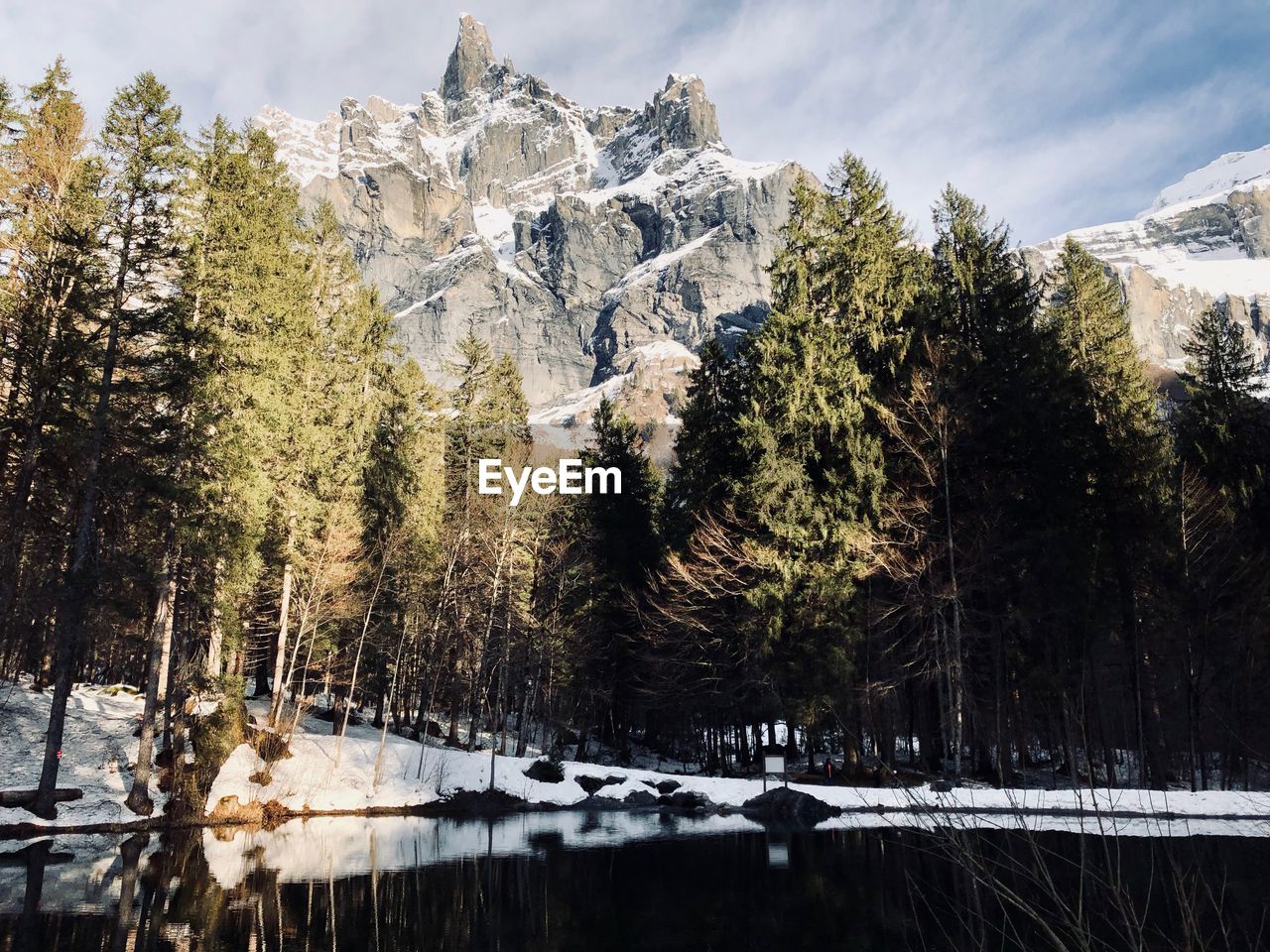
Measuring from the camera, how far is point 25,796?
728 inches

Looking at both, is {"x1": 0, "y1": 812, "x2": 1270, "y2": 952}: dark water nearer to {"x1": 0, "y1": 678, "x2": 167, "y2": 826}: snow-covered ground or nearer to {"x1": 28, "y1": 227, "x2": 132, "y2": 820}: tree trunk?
{"x1": 0, "y1": 678, "x2": 167, "y2": 826}: snow-covered ground

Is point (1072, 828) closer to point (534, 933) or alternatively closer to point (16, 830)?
point (534, 933)

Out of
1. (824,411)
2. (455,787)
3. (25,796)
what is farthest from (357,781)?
(824,411)

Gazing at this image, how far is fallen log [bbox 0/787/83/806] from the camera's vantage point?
18.3m

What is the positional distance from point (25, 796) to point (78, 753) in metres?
4.11

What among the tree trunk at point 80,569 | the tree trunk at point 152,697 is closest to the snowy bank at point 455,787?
the tree trunk at point 152,697

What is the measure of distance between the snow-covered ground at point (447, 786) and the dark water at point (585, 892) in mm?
2012

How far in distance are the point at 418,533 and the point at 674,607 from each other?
1108 centimetres

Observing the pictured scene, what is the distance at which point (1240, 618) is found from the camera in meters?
24.6

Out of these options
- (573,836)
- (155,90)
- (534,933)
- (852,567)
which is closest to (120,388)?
(155,90)

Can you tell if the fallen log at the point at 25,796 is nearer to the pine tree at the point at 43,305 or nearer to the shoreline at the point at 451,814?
the shoreline at the point at 451,814

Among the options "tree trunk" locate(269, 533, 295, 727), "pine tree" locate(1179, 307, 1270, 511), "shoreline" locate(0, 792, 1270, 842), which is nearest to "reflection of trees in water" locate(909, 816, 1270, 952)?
"shoreline" locate(0, 792, 1270, 842)

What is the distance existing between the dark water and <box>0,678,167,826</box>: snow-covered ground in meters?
1.76

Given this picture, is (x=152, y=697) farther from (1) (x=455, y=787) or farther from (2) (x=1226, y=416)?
(2) (x=1226, y=416)
